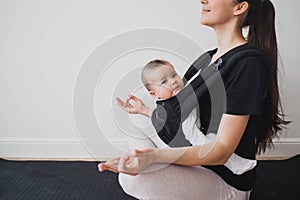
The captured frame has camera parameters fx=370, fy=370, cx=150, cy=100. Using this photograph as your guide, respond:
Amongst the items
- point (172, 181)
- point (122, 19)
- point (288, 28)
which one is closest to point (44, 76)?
point (122, 19)

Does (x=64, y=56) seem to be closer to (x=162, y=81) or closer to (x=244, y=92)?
(x=162, y=81)

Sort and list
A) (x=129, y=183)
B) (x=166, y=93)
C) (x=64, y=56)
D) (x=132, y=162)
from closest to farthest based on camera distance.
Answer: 1. (x=132, y=162)
2. (x=129, y=183)
3. (x=166, y=93)
4. (x=64, y=56)

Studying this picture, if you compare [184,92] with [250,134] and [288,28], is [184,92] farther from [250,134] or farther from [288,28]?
[288,28]

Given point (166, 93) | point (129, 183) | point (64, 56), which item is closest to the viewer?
point (129, 183)

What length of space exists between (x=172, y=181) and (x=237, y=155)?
0.23 m

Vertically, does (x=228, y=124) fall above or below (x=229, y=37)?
below

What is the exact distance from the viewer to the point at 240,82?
3.53ft

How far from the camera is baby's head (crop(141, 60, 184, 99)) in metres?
1.39

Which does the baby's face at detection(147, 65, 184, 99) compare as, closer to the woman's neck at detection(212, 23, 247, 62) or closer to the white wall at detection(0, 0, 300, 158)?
the woman's neck at detection(212, 23, 247, 62)

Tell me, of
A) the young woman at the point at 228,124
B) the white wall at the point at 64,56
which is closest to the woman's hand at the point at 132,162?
the young woman at the point at 228,124

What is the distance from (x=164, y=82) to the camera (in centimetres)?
140

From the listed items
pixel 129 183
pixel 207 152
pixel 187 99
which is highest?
pixel 187 99

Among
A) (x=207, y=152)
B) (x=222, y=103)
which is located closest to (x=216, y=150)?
(x=207, y=152)

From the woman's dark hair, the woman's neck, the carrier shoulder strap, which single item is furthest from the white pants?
the woman's neck
